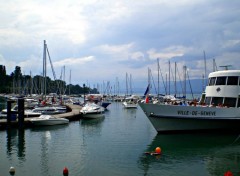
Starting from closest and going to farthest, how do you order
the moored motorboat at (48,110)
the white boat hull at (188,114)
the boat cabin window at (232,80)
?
the white boat hull at (188,114) < the boat cabin window at (232,80) < the moored motorboat at (48,110)

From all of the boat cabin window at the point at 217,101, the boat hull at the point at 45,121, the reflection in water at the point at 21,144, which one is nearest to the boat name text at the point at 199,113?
the boat cabin window at the point at 217,101

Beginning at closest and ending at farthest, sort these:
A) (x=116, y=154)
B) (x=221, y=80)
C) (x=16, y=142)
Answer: (x=116, y=154)
(x=16, y=142)
(x=221, y=80)

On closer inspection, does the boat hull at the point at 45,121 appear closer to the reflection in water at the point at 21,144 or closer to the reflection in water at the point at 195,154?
the reflection in water at the point at 21,144

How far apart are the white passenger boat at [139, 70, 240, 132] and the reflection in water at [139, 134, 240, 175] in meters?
0.88

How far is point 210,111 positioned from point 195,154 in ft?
18.4

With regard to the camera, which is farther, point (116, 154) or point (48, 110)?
point (48, 110)

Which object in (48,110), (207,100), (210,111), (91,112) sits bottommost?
(91,112)

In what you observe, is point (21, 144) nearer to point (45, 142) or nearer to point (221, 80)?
point (45, 142)

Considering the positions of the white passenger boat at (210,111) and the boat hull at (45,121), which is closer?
the white passenger boat at (210,111)

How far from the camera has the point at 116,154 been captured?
2097cm

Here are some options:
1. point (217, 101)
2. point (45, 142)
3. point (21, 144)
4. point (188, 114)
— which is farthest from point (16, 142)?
point (217, 101)

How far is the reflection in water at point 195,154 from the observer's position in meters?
17.7

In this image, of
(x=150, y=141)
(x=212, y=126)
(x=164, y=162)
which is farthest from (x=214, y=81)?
(x=164, y=162)

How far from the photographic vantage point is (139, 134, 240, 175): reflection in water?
17.7 metres
